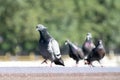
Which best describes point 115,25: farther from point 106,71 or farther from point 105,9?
point 106,71

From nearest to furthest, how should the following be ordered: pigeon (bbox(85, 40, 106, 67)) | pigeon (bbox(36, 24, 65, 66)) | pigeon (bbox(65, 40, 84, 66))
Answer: pigeon (bbox(36, 24, 65, 66)), pigeon (bbox(85, 40, 106, 67)), pigeon (bbox(65, 40, 84, 66))

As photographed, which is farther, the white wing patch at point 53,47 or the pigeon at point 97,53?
the pigeon at point 97,53

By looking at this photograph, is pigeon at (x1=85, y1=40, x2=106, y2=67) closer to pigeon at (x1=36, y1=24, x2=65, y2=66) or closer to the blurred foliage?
pigeon at (x1=36, y1=24, x2=65, y2=66)

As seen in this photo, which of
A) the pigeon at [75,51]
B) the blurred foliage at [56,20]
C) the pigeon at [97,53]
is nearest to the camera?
the pigeon at [97,53]

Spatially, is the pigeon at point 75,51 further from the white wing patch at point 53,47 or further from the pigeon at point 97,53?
the white wing patch at point 53,47

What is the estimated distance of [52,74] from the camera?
13.8m

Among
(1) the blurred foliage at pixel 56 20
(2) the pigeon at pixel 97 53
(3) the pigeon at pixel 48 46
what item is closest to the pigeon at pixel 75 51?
(2) the pigeon at pixel 97 53

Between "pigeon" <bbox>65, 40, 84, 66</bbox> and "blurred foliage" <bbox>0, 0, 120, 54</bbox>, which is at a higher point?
"blurred foliage" <bbox>0, 0, 120, 54</bbox>

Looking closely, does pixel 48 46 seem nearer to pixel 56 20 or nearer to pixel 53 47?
pixel 53 47

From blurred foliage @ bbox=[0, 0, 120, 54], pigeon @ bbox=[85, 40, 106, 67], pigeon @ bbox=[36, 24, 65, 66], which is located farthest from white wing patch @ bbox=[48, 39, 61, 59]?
blurred foliage @ bbox=[0, 0, 120, 54]

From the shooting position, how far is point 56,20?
145 ft

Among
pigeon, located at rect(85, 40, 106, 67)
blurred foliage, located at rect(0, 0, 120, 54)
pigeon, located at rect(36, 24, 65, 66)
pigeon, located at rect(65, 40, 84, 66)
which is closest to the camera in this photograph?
pigeon, located at rect(36, 24, 65, 66)

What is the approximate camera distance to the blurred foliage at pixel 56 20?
139 ft

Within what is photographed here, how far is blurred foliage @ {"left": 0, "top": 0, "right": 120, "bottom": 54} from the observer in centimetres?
4250
